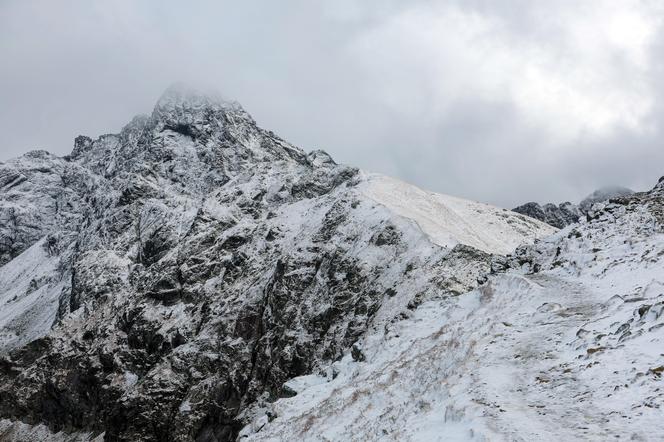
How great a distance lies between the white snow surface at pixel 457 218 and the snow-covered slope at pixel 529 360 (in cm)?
3306

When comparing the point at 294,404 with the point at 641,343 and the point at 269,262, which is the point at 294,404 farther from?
the point at 269,262

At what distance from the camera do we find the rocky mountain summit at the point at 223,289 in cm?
6116

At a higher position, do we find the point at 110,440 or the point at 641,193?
the point at 641,193

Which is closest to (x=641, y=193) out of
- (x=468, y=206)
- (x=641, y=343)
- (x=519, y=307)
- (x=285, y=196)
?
(x=519, y=307)

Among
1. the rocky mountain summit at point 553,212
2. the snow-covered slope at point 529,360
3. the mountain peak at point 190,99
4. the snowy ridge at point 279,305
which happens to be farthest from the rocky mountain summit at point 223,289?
the rocky mountain summit at point 553,212

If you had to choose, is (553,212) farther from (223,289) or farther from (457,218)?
(223,289)

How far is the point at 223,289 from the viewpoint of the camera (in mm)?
86250

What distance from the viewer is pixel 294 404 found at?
28.3 metres

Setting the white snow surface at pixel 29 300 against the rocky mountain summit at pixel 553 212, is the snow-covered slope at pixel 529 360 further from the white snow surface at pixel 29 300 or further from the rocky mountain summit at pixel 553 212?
the rocky mountain summit at pixel 553 212

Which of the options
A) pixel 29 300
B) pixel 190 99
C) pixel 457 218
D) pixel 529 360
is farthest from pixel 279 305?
pixel 190 99

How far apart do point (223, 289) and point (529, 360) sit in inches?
2877

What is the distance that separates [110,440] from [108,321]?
2697cm

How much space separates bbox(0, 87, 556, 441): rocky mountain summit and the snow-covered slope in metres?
3.44

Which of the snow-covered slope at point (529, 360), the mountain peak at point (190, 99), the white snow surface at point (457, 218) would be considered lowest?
the snow-covered slope at point (529, 360)
